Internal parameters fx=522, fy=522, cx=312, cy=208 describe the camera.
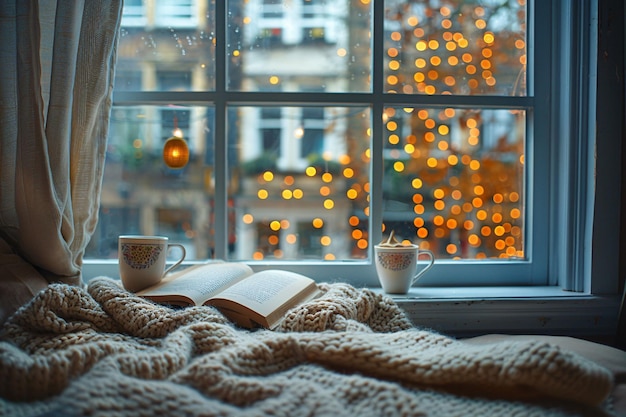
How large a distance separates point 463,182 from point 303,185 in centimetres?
44

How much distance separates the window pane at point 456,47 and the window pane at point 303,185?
188 millimetres

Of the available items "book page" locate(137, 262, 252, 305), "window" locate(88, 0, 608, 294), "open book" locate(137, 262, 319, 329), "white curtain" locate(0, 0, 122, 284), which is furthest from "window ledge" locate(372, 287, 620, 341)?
"white curtain" locate(0, 0, 122, 284)

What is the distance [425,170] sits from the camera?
1.44 meters

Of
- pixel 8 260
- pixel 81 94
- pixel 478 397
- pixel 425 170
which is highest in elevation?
pixel 81 94

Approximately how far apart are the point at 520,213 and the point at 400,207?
1.10 ft

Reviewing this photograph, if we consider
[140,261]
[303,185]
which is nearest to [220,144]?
[303,185]

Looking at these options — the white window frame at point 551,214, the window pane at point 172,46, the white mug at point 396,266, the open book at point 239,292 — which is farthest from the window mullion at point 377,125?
the window pane at point 172,46

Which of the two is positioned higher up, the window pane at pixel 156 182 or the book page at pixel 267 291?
the window pane at pixel 156 182

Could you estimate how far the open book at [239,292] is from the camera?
39.1 inches

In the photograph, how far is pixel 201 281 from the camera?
1.10 meters

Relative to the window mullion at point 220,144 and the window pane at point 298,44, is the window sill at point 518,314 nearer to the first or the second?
the window mullion at point 220,144

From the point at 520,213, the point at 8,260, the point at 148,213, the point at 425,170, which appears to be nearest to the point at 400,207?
the point at 425,170

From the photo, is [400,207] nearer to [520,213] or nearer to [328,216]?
[328,216]

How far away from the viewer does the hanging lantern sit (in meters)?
1.38
